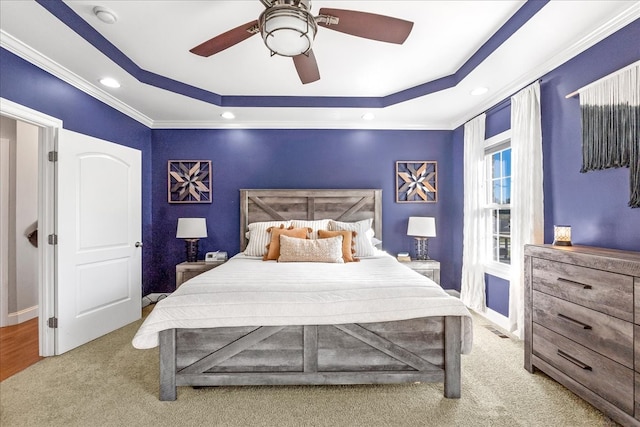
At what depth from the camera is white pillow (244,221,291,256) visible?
360cm

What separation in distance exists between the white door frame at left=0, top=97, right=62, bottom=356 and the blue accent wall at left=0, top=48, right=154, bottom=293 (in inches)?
7.2

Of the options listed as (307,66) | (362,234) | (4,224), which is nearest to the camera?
(307,66)

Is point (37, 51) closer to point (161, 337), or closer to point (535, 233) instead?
point (161, 337)

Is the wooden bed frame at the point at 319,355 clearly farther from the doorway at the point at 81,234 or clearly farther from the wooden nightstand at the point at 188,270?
the wooden nightstand at the point at 188,270

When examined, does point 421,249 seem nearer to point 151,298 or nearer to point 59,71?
point 151,298

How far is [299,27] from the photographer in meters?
1.59

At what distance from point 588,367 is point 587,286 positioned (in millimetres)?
489

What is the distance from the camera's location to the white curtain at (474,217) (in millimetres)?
3674

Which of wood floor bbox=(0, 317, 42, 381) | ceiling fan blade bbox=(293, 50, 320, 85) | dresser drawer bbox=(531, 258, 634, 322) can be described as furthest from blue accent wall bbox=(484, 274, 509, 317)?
wood floor bbox=(0, 317, 42, 381)

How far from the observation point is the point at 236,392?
212 centimetres

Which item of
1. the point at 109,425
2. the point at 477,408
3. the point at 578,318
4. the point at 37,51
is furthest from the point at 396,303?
the point at 37,51

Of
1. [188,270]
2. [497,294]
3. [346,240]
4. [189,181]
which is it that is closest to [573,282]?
[497,294]

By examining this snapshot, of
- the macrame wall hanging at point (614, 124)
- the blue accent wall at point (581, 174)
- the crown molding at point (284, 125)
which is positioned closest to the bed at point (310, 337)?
the blue accent wall at point (581, 174)

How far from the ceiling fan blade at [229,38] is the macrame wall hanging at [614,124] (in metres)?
2.35
